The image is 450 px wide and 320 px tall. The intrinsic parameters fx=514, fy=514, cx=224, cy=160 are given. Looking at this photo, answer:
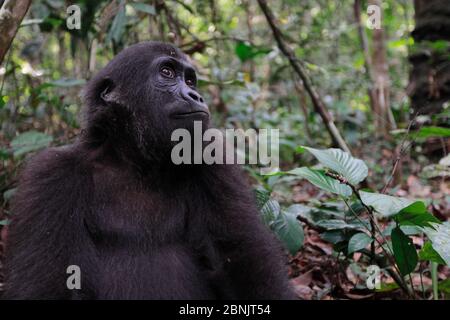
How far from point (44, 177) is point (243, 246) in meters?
1.52

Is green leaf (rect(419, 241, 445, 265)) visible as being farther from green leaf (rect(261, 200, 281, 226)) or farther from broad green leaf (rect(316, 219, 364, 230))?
green leaf (rect(261, 200, 281, 226))

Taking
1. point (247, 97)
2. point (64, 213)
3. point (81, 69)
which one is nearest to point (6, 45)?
point (64, 213)

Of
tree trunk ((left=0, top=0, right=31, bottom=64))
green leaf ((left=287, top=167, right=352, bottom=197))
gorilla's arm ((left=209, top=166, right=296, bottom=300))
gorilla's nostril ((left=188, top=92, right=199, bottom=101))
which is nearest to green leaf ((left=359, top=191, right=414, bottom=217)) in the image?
green leaf ((left=287, top=167, right=352, bottom=197))

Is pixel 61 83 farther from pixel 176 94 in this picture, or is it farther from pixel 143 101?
pixel 176 94

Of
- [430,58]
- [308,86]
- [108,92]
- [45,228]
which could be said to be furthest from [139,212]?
[430,58]

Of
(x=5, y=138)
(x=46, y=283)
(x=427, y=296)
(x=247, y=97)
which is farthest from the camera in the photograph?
(x=247, y=97)

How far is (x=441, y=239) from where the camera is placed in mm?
3502

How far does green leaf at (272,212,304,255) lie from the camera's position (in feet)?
14.4

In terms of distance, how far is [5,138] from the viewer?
6.64m

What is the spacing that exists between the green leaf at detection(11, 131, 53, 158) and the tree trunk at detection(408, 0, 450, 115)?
6.07 meters

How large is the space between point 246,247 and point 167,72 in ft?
5.33

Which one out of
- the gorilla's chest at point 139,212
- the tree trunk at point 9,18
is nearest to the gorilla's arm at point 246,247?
the gorilla's chest at point 139,212
